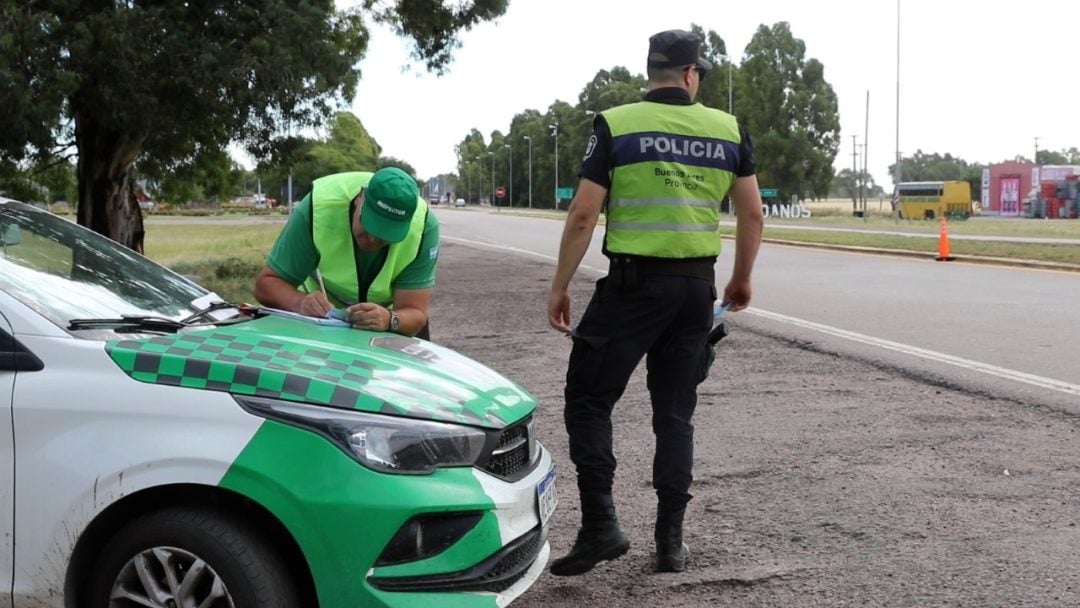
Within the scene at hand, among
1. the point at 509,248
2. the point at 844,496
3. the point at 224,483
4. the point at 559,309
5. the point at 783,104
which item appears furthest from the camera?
the point at 783,104

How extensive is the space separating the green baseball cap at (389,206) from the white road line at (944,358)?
203 inches

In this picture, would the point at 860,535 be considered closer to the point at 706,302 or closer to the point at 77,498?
the point at 706,302

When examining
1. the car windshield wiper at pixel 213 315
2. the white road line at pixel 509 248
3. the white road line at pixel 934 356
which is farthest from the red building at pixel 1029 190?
the car windshield wiper at pixel 213 315

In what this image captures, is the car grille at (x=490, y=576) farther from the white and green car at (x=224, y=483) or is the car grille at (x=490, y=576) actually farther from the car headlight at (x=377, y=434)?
the car headlight at (x=377, y=434)

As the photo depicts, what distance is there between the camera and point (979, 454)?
5867 mm

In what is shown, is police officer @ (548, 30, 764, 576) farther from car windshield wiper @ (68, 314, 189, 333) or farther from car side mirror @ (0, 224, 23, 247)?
car side mirror @ (0, 224, 23, 247)

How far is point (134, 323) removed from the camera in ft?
11.1

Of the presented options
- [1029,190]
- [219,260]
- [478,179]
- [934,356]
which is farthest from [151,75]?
[478,179]

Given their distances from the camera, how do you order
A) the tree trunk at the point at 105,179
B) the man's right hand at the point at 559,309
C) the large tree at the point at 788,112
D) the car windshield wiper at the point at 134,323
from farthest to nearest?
the large tree at the point at 788,112, the tree trunk at the point at 105,179, the man's right hand at the point at 559,309, the car windshield wiper at the point at 134,323

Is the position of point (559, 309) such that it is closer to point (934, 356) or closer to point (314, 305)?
point (314, 305)

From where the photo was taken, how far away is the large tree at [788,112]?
86.2 metres

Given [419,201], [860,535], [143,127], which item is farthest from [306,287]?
[143,127]

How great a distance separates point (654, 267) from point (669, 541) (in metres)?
1.03

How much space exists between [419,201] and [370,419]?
150 cm
